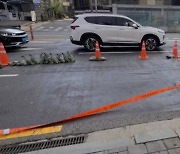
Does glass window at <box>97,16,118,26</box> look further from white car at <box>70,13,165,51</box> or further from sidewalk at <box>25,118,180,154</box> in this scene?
Result: sidewalk at <box>25,118,180,154</box>

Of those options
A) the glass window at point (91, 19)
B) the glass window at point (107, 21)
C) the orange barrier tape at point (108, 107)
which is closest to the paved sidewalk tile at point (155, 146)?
the orange barrier tape at point (108, 107)

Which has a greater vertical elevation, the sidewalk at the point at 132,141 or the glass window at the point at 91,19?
the glass window at the point at 91,19

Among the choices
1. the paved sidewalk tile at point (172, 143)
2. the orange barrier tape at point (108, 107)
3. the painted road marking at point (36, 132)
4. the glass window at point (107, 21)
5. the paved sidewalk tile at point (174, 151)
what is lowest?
the painted road marking at point (36, 132)

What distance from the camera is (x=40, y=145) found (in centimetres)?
342

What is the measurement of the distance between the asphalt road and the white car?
5.86ft

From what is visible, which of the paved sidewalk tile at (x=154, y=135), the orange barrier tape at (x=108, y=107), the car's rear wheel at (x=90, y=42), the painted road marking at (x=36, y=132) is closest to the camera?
the paved sidewalk tile at (x=154, y=135)

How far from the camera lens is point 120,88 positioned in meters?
5.69

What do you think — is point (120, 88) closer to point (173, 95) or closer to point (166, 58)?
point (173, 95)

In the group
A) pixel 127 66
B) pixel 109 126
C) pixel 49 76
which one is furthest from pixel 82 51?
pixel 109 126

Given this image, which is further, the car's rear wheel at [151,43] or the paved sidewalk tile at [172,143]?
the car's rear wheel at [151,43]

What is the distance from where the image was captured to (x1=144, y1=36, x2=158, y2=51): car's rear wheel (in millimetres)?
10445

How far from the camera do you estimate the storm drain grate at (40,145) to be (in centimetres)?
334

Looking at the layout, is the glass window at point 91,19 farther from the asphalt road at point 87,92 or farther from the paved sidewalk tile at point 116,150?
the paved sidewalk tile at point 116,150

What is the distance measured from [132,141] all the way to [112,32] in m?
7.86
